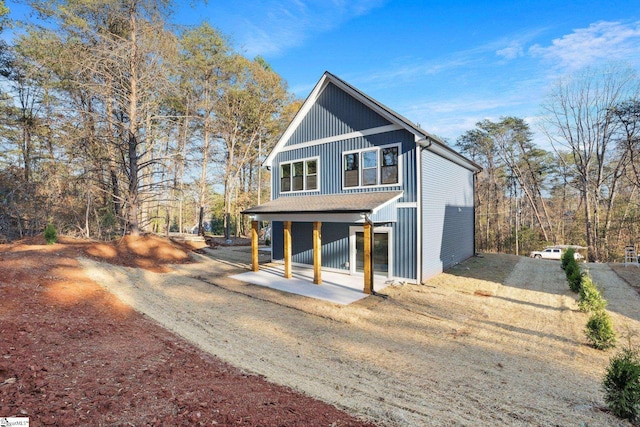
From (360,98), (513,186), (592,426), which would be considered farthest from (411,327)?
(513,186)

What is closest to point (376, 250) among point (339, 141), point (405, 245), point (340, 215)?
point (405, 245)

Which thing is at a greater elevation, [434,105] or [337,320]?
[434,105]

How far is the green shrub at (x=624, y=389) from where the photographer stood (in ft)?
11.2

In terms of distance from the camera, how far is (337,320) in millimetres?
6941

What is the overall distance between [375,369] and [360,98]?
939cm

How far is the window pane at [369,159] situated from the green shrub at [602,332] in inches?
293

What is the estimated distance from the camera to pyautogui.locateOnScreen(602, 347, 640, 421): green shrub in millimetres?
3404

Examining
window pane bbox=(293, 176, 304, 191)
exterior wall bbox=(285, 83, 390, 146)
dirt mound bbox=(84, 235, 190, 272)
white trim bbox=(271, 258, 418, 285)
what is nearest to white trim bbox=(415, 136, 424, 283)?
white trim bbox=(271, 258, 418, 285)

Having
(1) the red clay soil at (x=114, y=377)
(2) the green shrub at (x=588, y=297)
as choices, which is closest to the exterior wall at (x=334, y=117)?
(2) the green shrub at (x=588, y=297)

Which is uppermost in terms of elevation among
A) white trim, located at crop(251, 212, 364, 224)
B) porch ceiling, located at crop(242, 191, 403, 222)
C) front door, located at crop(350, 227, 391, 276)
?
porch ceiling, located at crop(242, 191, 403, 222)

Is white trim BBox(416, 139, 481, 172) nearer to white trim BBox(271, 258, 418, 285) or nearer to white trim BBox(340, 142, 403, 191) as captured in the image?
white trim BBox(340, 142, 403, 191)

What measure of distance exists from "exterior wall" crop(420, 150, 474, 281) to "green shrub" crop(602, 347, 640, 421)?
257 inches

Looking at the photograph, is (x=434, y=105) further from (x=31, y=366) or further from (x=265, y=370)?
(x=31, y=366)

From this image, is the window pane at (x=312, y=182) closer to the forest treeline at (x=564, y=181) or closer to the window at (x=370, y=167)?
the window at (x=370, y=167)
